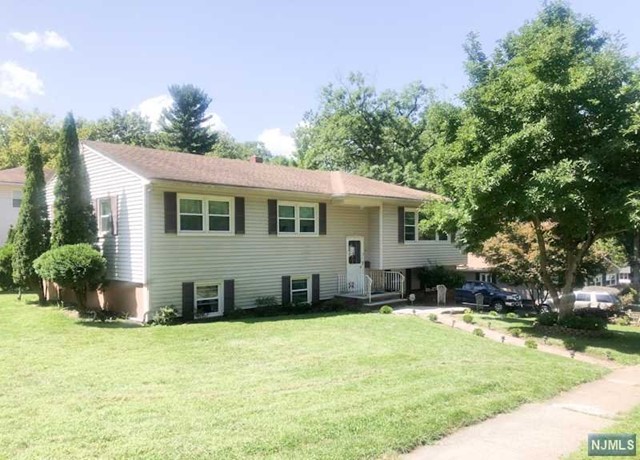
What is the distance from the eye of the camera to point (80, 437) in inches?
210

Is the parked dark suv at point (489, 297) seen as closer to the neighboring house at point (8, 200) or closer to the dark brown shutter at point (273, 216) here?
the dark brown shutter at point (273, 216)

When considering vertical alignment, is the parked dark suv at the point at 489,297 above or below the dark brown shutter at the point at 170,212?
below

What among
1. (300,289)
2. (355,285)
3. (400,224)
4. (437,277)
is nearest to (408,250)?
(400,224)

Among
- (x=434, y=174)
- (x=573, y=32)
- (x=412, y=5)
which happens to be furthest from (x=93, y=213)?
(x=573, y=32)

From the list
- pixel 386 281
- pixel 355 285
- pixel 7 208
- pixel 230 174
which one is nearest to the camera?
pixel 230 174

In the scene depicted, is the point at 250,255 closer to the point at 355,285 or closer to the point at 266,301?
the point at 266,301

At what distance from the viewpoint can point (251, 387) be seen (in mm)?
7434

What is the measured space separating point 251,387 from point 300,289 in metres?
10.6

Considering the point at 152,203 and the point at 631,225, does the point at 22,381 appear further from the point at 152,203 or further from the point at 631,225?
the point at 631,225

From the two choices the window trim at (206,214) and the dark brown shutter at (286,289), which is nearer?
the window trim at (206,214)

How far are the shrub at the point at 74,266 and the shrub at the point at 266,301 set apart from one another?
504 cm

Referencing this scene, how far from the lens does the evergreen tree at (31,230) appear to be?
1706cm

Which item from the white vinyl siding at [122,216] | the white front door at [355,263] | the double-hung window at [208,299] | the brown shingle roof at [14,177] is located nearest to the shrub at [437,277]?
the white front door at [355,263]

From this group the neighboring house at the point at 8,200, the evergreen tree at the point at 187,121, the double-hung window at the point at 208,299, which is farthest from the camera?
the evergreen tree at the point at 187,121
